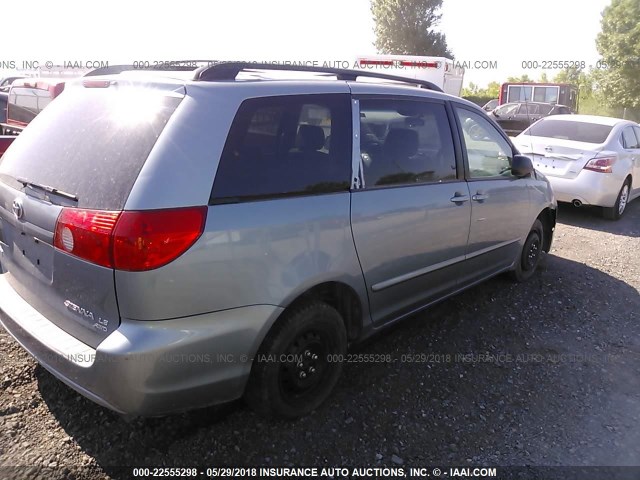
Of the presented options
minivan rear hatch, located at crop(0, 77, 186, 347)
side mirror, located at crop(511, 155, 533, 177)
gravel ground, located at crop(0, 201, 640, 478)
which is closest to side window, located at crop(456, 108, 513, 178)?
side mirror, located at crop(511, 155, 533, 177)

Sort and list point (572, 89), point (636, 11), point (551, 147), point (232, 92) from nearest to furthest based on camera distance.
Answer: point (232, 92) < point (551, 147) < point (572, 89) < point (636, 11)

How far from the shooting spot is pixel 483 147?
4.09 meters

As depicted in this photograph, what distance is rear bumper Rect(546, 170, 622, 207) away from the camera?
7.21 m

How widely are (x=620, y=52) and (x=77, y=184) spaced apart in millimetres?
33427

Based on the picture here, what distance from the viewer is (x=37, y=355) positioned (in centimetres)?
241

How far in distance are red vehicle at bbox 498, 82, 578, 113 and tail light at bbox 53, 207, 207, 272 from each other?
21266 millimetres

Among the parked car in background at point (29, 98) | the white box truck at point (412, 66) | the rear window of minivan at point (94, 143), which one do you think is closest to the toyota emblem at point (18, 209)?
the rear window of minivan at point (94, 143)

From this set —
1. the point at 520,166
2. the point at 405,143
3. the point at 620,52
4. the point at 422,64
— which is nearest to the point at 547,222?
the point at 520,166

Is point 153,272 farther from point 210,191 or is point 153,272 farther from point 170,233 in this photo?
point 210,191

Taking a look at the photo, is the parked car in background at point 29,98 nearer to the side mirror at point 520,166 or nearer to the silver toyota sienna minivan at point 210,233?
the silver toyota sienna minivan at point 210,233

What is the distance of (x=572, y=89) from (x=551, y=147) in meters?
16.8

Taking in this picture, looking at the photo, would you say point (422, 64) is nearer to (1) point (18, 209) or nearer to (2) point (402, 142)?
(2) point (402, 142)

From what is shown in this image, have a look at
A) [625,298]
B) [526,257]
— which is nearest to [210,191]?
[526,257]

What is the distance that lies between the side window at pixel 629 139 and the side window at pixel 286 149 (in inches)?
266
